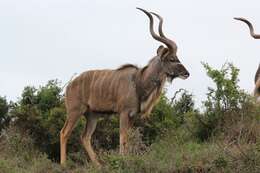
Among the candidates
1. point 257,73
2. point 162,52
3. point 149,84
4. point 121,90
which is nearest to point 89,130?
point 121,90

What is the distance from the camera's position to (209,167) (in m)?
10.2

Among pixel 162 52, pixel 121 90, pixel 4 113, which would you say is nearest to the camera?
pixel 121 90

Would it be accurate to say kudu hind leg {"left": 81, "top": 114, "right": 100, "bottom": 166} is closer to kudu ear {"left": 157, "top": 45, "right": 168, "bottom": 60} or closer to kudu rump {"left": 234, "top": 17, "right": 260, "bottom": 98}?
kudu ear {"left": 157, "top": 45, "right": 168, "bottom": 60}

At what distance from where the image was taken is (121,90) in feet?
42.2

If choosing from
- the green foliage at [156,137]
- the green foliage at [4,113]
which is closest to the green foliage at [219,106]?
the green foliage at [156,137]

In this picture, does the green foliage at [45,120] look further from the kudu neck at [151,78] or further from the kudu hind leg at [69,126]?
the kudu neck at [151,78]

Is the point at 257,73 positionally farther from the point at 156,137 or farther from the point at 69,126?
the point at 69,126

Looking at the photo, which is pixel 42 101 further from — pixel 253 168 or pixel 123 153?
pixel 253 168

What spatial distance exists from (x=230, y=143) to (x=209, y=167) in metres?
0.58

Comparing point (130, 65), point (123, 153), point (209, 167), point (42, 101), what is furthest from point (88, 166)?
point (42, 101)

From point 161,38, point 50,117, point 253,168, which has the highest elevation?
point 161,38

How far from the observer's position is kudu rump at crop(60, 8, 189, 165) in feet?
41.9

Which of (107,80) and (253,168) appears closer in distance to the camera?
(253,168)

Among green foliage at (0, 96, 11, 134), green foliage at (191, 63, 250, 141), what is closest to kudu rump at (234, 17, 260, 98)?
green foliage at (191, 63, 250, 141)
